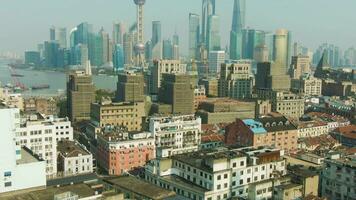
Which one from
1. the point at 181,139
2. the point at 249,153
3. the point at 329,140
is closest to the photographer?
the point at 249,153

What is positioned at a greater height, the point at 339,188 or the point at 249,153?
the point at 249,153

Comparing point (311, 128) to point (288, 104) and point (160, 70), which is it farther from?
point (160, 70)

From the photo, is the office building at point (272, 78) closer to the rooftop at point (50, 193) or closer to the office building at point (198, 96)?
the office building at point (198, 96)

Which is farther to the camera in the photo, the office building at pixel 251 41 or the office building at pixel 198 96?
the office building at pixel 251 41

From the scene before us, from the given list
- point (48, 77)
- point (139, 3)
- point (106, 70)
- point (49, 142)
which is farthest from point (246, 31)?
point (49, 142)

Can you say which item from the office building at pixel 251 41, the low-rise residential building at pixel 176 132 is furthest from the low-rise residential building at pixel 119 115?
the office building at pixel 251 41

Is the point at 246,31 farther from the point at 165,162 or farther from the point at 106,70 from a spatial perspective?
the point at 165,162
